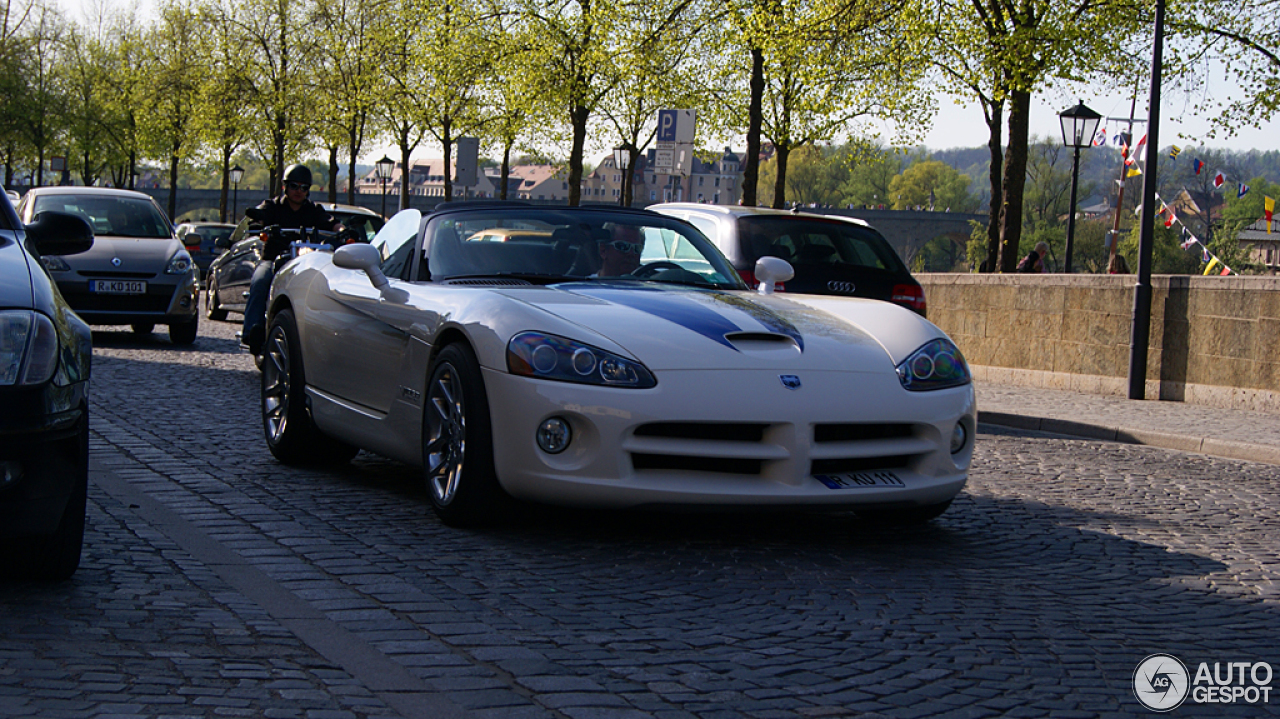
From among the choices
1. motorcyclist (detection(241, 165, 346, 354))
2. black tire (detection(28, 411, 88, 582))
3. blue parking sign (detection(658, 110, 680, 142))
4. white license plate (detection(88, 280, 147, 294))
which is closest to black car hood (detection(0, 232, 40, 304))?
black tire (detection(28, 411, 88, 582))

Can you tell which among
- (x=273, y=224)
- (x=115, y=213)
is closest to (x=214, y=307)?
(x=115, y=213)

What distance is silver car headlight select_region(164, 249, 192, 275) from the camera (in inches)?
609

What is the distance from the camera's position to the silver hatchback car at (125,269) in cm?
1498

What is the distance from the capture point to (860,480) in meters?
5.24

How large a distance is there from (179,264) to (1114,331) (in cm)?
1000

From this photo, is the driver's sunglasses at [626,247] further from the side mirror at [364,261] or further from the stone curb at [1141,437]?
the stone curb at [1141,437]

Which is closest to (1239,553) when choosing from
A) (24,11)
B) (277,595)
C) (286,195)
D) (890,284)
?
(277,595)

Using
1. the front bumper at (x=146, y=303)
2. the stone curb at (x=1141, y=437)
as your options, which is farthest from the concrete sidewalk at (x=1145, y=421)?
the front bumper at (x=146, y=303)

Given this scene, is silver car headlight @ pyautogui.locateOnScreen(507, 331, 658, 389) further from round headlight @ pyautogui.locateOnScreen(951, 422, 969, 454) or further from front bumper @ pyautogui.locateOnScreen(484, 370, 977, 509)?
round headlight @ pyautogui.locateOnScreen(951, 422, 969, 454)

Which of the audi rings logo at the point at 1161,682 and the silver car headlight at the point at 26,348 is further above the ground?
the silver car headlight at the point at 26,348

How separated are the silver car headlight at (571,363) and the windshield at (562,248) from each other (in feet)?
3.25

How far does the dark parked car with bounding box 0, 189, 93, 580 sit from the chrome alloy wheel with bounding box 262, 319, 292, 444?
275 cm

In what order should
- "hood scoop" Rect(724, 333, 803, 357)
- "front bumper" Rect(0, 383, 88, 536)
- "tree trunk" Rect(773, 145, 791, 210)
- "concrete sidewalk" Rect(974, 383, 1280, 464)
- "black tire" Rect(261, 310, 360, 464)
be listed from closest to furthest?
"front bumper" Rect(0, 383, 88, 536), "hood scoop" Rect(724, 333, 803, 357), "black tire" Rect(261, 310, 360, 464), "concrete sidewalk" Rect(974, 383, 1280, 464), "tree trunk" Rect(773, 145, 791, 210)

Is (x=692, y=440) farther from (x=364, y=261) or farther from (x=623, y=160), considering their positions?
(x=623, y=160)
